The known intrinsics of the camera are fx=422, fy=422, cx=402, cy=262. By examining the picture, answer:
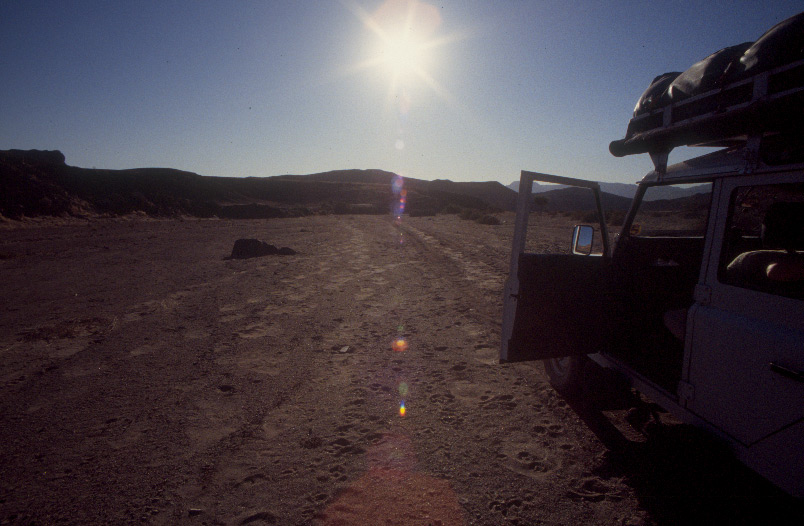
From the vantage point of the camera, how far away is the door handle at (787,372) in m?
1.87

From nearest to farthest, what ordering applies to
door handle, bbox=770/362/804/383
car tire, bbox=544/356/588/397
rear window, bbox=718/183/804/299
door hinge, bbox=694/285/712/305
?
door handle, bbox=770/362/804/383, rear window, bbox=718/183/804/299, door hinge, bbox=694/285/712/305, car tire, bbox=544/356/588/397

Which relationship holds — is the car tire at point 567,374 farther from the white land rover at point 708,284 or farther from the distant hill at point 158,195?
the distant hill at point 158,195

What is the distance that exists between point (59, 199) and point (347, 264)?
1092 inches

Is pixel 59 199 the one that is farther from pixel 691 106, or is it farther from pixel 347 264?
pixel 691 106

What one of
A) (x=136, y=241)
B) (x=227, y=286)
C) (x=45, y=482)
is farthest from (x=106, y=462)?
(x=136, y=241)

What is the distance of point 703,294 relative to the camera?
2512 mm

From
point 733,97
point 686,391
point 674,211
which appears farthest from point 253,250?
point 733,97

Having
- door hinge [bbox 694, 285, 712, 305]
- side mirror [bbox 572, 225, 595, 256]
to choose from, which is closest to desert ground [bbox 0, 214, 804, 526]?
door hinge [bbox 694, 285, 712, 305]

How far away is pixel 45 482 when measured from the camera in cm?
279

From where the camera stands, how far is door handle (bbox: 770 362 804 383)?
73.6 inches

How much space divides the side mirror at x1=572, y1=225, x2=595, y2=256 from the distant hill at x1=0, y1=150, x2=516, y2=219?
3086 cm

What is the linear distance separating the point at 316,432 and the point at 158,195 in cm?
4316

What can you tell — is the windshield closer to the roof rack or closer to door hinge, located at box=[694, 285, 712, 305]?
the roof rack

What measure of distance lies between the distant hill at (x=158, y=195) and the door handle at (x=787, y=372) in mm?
32289
